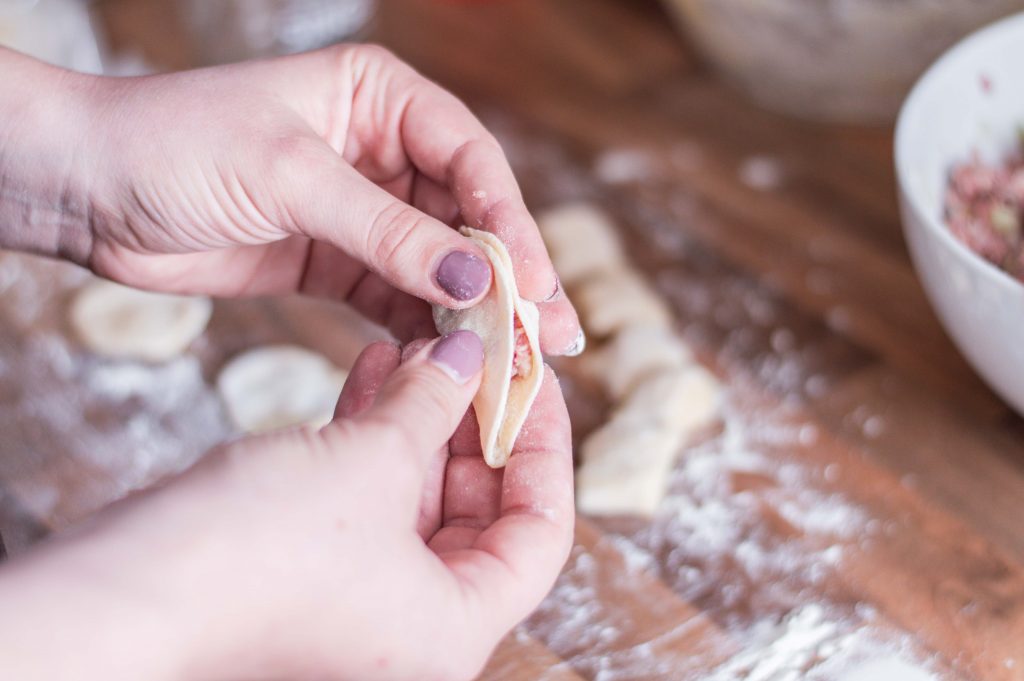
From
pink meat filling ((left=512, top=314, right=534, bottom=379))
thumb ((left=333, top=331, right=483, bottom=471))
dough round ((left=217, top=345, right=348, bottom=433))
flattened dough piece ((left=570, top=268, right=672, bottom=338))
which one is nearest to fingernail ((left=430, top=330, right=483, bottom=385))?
thumb ((left=333, top=331, right=483, bottom=471))

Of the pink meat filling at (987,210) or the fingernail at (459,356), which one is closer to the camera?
the fingernail at (459,356)

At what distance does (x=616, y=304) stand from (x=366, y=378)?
1.53ft

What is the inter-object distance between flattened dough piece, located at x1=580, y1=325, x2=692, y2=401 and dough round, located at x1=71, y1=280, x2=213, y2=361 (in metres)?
0.49

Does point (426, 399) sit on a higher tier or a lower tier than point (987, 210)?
higher

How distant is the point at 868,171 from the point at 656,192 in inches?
12.2

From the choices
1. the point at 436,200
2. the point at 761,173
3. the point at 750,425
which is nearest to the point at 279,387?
the point at 436,200

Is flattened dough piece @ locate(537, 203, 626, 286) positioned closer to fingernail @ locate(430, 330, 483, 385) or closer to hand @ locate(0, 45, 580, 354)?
hand @ locate(0, 45, 580, 354)

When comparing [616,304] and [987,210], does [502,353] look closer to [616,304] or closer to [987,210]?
[616,304]

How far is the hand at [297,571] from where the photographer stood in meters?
0.56

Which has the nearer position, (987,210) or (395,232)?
(395,232)

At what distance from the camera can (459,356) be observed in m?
0.74

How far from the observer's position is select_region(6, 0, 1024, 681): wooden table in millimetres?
913

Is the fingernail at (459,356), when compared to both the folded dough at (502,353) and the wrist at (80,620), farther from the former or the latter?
the wrist at (80,620)

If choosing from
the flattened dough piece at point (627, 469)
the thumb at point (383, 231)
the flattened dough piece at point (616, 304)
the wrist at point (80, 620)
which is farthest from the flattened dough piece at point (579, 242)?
the wrist at point (80, 620)
